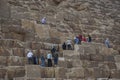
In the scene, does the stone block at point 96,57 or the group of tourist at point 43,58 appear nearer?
the group of tourist at point 43,58

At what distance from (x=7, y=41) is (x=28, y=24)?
11.3ft

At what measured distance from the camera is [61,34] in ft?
78.5

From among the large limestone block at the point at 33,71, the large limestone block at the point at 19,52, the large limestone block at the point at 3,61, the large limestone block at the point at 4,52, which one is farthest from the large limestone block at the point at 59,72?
the large limestone block at the point at 4,52

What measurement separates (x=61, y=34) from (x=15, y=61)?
594 cm

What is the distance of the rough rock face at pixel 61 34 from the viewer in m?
18.4

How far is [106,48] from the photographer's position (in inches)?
882

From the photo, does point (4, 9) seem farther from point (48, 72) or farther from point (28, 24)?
point (48, 72)

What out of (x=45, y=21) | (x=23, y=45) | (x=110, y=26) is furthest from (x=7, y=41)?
(x=110, y=26)

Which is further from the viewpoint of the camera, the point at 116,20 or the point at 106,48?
the point at 116,20

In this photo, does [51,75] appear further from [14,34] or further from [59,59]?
[14,34]

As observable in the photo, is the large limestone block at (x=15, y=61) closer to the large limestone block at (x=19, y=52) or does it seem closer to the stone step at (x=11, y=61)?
the stone step at (x=11, y=61)

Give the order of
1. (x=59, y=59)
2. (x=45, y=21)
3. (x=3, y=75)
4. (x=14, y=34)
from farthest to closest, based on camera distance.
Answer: (x=45, y=21) → (x=14, y=34) → (x=59, y=59) → (x=3, y=75)

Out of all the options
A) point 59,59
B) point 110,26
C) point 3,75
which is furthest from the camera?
point 110,26

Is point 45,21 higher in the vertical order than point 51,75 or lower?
higher
